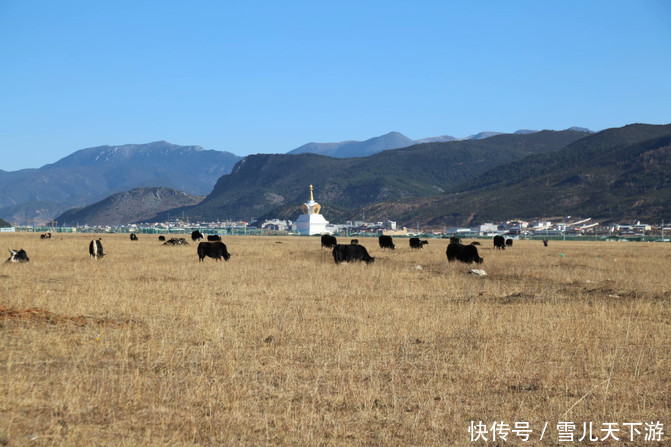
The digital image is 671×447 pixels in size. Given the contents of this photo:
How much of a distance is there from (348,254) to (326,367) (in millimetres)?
20603

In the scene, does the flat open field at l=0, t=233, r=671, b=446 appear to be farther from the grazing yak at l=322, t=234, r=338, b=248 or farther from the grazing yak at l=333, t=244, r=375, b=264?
the grazing yak at l=322, t=234, r=338, b=248

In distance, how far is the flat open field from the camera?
21.5 ft

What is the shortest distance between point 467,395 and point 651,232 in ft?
475

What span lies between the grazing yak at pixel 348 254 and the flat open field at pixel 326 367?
1188 cm

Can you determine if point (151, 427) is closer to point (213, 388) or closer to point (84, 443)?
point (84, 443)

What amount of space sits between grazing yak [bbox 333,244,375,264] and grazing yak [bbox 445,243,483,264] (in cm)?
392

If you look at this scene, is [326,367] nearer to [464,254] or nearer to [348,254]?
[348,254]

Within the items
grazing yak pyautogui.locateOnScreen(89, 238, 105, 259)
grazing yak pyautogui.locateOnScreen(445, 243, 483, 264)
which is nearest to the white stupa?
grazing yak pyautogui.locateOnScreen(89, 238, 105, 259)

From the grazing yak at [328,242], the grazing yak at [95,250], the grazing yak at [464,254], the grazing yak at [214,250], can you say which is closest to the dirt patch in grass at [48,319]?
the grazing yak at [214,250]

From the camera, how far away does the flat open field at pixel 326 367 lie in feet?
21.5

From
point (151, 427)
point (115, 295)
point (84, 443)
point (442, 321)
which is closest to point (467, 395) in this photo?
point (151, 427)

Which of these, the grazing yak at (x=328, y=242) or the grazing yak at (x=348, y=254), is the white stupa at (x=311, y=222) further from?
the grazing yak at (x=348, y=254)

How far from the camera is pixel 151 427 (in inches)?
255

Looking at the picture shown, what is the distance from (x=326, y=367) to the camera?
890 centimetres
